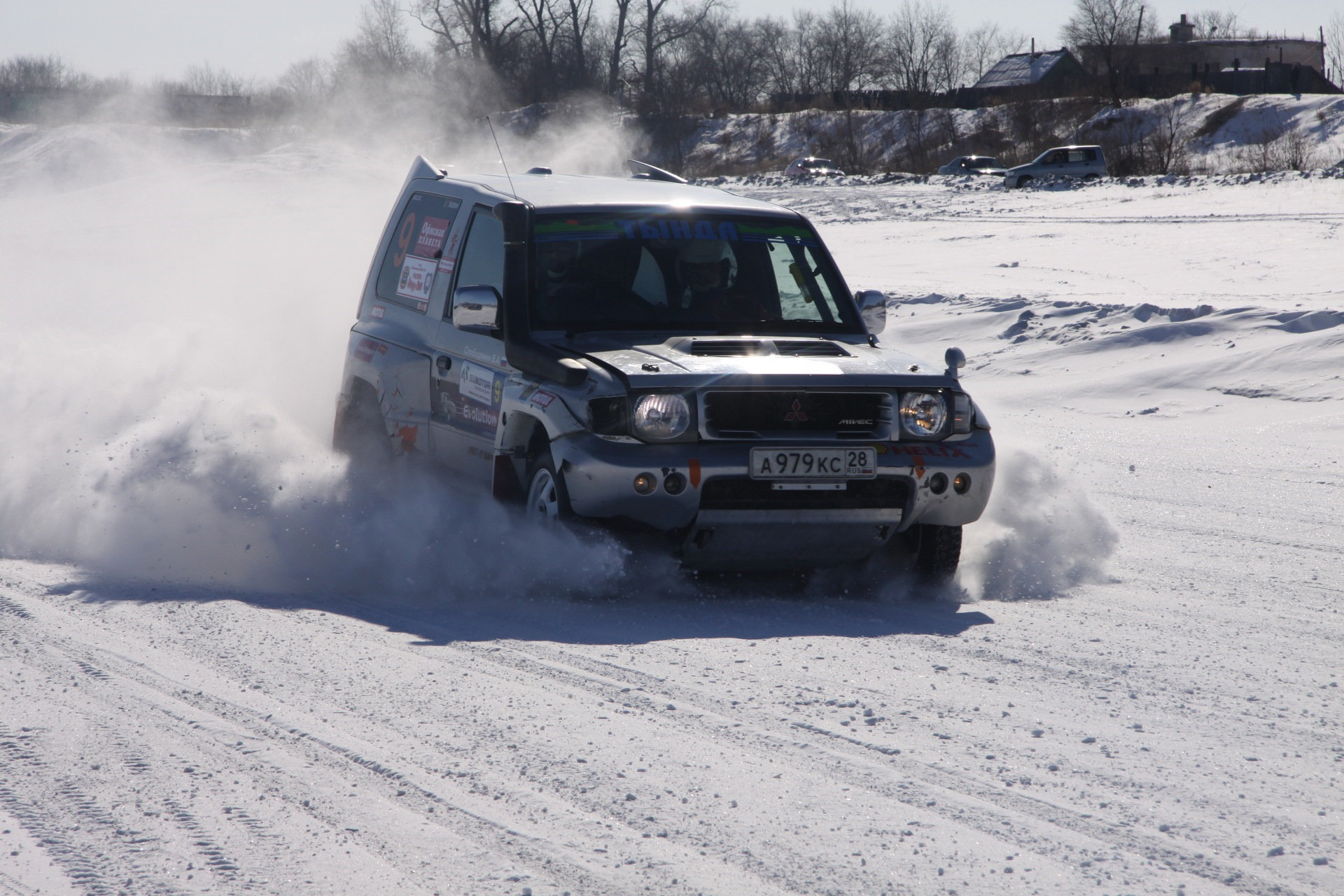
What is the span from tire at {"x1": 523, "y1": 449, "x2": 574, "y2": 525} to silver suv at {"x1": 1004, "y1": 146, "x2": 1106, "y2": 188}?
32.5 metres

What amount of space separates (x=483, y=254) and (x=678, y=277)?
3.16ft

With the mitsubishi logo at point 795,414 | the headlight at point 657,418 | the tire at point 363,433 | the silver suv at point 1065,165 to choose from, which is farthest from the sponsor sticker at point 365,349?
the silver suv at point 1065,165

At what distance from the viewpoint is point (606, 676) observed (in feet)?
14.0

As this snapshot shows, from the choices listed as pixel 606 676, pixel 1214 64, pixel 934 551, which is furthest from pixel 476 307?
pixel 1214 64

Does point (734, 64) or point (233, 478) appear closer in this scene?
point (233, 478)

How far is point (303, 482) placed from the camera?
619 cm

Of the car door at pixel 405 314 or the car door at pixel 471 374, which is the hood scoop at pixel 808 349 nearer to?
the car door at pixel 471 374

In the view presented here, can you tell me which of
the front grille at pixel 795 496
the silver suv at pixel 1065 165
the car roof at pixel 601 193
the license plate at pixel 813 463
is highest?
the silver suv at pixel 1065 165

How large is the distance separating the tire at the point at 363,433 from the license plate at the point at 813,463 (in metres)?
2.49

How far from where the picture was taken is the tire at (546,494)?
17.1 ft

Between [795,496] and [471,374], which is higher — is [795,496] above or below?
below

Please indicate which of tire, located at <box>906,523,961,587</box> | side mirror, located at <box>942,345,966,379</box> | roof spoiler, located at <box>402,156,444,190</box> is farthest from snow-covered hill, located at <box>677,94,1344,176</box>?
tire, located at <box>906,523,961,587</box>

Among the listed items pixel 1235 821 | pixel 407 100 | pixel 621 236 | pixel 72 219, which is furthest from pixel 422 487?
pixel 72 219

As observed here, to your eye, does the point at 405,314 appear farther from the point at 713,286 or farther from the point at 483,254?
the point at 713,286
